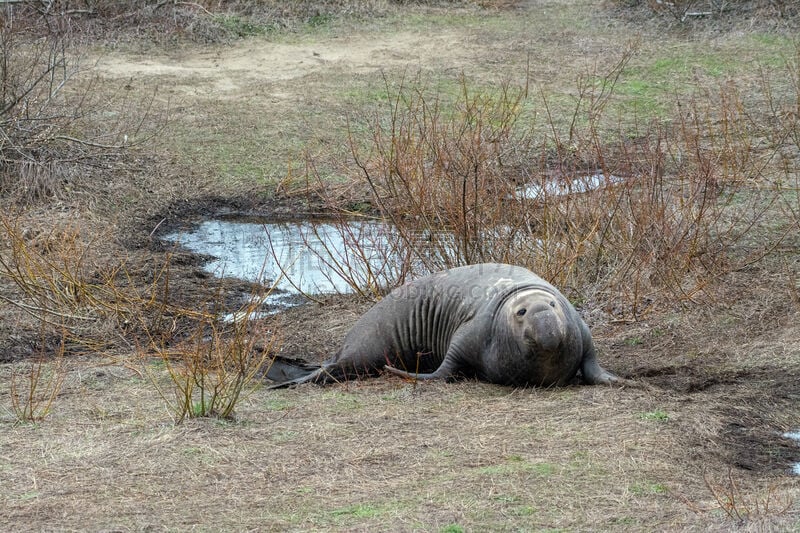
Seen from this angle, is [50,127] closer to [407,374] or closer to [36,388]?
[36,388]

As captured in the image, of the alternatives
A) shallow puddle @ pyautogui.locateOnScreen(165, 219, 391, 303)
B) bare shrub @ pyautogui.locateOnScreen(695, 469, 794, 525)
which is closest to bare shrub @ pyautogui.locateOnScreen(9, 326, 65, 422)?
shallow puddle @ pyautogui.locateOnScreen(165, 219, 391, 303)

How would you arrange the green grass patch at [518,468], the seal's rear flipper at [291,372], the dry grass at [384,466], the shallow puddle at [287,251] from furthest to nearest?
the shallow puddle at [287,251], the seal's rear flipper at [291,372], the green grass patch at [518,468], the dry grass at [384,466]

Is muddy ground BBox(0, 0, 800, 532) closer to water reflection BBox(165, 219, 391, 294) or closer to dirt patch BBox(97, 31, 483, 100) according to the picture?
water reflection BBox(165, 219, 391, 294)

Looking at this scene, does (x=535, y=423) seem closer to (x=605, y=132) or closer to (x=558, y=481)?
(x=558, y=481)

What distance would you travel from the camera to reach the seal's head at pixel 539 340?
718 centimetres

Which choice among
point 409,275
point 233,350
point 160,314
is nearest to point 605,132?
point 409,275

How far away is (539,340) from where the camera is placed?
7160 millimetres


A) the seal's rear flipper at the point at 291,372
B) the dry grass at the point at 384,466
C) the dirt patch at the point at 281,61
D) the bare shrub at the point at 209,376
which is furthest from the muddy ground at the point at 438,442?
the dirt patch at the point at 281,61

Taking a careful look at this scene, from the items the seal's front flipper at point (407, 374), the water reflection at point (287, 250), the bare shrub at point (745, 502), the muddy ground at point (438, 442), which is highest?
the bare shrub at point (745, 502)

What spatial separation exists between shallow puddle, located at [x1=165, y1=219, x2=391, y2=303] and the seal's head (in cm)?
279

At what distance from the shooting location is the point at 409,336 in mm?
8203

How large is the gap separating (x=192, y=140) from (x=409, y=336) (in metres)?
8.13


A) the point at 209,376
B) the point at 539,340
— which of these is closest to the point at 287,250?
the point at 209,376

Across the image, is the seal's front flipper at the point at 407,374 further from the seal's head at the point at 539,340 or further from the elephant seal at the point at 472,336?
the seal's head at the point at 539,340
